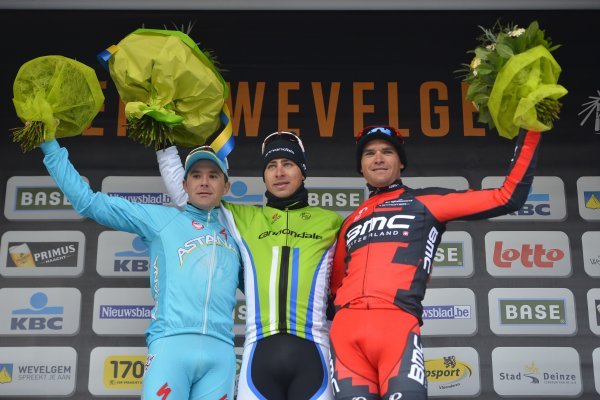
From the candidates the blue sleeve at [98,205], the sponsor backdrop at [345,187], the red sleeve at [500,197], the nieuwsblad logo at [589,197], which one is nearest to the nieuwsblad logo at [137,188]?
the sponsor backdrop at [345,187]

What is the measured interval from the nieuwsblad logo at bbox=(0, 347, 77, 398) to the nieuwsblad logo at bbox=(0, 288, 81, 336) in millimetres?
93

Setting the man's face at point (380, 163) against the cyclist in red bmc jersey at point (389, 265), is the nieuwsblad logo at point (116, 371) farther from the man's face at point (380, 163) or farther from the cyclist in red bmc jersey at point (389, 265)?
the man's face at point (380, 163)

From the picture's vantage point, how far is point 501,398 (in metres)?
3.57

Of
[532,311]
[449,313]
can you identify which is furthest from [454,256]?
[532,311]

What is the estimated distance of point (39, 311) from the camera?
11.9 ft

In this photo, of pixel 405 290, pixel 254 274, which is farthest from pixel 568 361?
pixel 254 274

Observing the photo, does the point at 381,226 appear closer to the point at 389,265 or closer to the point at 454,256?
the point at 389,265

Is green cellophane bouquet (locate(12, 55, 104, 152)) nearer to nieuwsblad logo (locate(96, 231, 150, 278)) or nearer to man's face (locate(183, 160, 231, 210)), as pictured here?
man's face (locate(183, 160, 231, 210))

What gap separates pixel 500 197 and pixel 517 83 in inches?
15.2

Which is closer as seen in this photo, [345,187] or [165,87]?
[165,87]

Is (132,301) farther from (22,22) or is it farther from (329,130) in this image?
(22,22)

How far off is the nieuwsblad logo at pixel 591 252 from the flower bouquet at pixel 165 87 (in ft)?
6.79

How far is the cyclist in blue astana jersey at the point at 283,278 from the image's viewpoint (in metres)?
2.38

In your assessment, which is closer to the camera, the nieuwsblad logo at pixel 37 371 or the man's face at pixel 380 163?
the man's face at pixel 380 163
